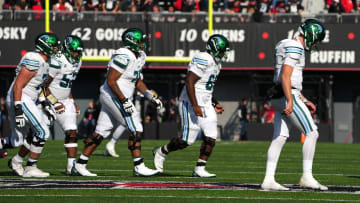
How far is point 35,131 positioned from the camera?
32.1 ft

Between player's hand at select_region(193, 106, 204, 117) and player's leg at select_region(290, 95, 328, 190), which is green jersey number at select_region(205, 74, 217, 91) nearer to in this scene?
player's hand at select_region(193, 106, 204, 117)

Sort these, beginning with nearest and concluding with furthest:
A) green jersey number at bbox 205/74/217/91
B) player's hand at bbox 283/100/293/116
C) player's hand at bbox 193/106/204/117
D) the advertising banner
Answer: player's hand at bbox 283/100/293/116
player's hand at bbox 193/106/204/117
green jersey number at bbox 205/74/217/91
the advertising banner

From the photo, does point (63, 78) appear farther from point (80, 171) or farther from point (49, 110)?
point (80, 171)

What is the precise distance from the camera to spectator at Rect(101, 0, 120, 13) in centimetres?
2478

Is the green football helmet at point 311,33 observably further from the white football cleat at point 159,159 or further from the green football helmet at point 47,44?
the green football helmet at point 47,44

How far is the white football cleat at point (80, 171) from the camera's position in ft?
32.8

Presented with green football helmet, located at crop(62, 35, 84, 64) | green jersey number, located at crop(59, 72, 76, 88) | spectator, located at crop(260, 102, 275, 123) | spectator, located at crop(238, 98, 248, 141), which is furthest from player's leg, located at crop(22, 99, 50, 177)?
spectator, located at crop(260, 102, 275, 123)

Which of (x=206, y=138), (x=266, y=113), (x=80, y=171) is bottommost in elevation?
(x=266, y=113)

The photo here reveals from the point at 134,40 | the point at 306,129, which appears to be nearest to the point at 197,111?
the point at 134,40

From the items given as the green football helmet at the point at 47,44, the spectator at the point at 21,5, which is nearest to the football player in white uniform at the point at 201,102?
the green football helmet at the point at 47,44

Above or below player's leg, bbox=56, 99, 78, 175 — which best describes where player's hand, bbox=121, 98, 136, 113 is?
above

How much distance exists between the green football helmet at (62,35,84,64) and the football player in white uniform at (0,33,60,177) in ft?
2.47

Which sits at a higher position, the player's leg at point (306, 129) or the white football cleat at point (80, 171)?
the player's leg at point (306, 129)

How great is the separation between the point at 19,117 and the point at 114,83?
1.22 meters
